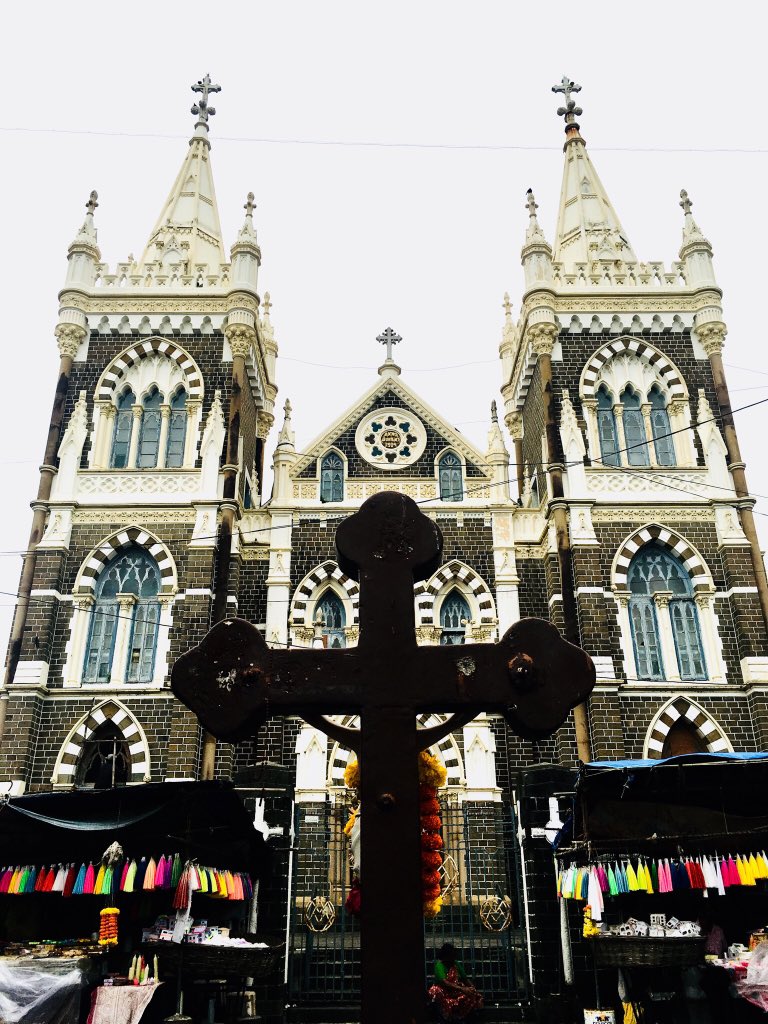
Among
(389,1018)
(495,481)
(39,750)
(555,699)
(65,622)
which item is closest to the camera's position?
(389,1018)

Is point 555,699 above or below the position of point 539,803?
below

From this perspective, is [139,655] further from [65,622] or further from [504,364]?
[504,364]

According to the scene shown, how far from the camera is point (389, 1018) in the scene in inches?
128

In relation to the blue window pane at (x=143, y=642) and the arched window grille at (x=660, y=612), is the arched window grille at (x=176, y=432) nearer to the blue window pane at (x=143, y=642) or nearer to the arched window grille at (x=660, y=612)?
the blue window pane at (x=143, y=642)

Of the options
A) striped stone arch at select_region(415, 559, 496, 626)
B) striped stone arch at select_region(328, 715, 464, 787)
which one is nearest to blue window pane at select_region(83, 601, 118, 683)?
striped stone arch at select_region(328, 715, 464, 787)

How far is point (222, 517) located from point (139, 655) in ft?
12.1

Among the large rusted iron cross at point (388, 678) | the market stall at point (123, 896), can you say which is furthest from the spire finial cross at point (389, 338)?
the large rusted iron cross at point (388, 678)

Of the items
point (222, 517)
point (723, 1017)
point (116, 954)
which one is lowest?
point (723, 1017)

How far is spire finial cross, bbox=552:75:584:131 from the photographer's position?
29.9 m

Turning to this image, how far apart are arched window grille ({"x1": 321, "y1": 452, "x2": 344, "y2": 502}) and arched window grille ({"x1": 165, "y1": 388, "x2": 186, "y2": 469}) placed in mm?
3613

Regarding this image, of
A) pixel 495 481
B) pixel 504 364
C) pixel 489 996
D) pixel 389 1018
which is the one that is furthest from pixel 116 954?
pixel 504 364

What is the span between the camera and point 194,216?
91.0ft

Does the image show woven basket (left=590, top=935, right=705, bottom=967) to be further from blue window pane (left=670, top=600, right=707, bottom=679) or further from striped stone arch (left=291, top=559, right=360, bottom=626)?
striped stone arch (left=291, top=559, right=360, bottom=626)

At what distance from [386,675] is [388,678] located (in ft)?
0.05
